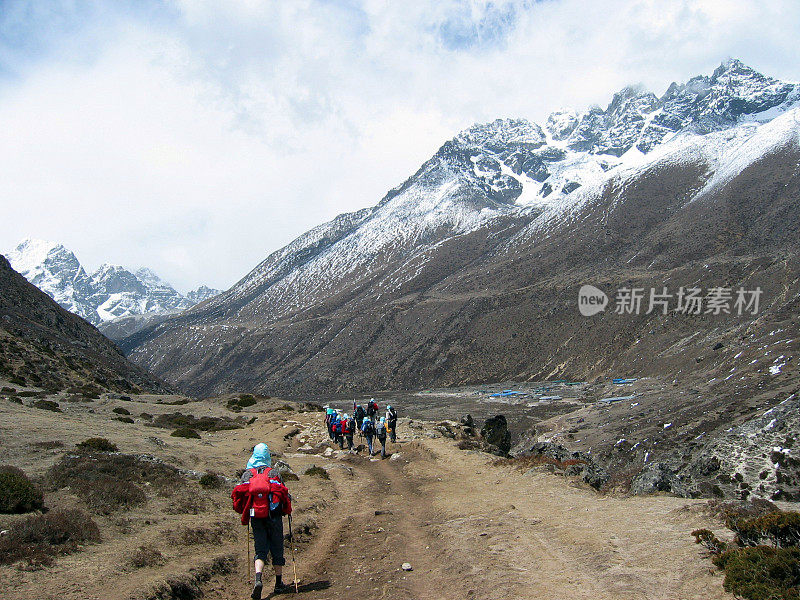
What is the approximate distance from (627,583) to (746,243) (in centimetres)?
12261

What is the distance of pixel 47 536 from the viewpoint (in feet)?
25.8

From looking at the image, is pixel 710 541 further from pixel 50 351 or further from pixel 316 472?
pixel 50 351

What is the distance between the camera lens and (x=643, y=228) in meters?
138

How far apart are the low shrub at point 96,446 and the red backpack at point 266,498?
9.53 metres

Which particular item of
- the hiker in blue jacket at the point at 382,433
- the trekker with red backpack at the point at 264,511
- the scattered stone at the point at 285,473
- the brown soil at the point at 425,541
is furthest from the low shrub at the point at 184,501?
the hiker in blue jacket at the point at 382,433

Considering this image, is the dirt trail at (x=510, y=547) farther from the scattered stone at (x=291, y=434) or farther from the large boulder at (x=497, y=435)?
the large boulder at (x=497, y=435)

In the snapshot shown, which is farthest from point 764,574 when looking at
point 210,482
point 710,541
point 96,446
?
point 96,446

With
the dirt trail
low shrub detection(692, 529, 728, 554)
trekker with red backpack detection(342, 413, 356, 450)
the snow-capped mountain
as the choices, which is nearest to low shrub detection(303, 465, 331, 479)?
the dirt trail

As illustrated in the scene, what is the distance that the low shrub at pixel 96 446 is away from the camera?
14628 millimetres

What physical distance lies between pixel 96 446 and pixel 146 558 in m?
8.85

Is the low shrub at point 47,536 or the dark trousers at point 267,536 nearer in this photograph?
the low shrub at point 47,536

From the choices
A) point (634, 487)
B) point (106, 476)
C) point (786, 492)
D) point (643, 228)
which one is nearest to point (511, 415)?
point (786, 492)

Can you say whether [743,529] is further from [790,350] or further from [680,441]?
[790,350]

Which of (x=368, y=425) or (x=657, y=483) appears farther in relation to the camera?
(x=368, y=425)
